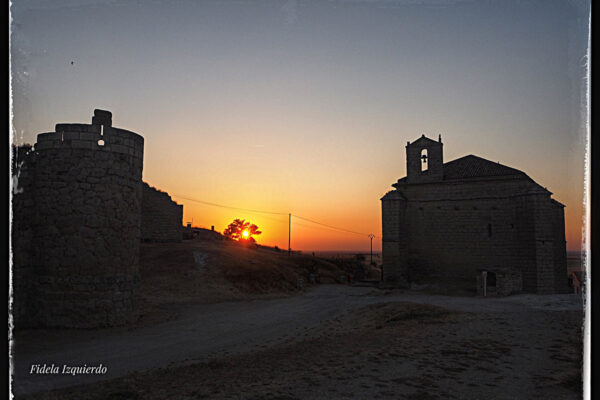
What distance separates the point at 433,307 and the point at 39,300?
13.0m

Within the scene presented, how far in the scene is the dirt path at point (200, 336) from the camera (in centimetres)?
848

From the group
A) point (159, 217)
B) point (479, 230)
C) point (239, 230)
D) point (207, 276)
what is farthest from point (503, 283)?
point (239, 230)

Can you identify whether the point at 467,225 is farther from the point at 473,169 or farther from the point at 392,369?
the point at 392,369

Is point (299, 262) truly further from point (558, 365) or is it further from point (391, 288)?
point (558, 365)

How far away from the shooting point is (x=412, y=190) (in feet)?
91.5

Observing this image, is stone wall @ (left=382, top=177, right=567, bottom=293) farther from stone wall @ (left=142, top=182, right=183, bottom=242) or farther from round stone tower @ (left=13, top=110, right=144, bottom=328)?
round stone tower @ (left=13, top=110, right=144, bottom=328)

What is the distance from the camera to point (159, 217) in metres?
33.2

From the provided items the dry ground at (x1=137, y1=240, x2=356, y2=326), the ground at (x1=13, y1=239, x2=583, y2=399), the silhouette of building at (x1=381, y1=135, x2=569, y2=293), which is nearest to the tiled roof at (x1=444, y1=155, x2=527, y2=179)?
the silhouette of building at (x1=381, y1=135, x2=569, y2=293)

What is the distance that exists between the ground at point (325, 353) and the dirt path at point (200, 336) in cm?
3

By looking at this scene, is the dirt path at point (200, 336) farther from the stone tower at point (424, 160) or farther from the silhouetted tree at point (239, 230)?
the silhouetted tree at point (239, 230)

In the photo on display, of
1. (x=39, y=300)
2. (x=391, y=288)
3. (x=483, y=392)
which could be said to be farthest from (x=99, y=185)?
(x=391, y=288)

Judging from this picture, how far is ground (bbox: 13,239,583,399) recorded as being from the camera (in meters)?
6.40

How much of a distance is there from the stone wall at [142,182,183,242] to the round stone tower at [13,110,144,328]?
66.4 ft

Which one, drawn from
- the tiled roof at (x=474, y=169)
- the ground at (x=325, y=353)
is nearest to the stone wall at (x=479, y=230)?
the tiled roof at (x=474, y=169)
